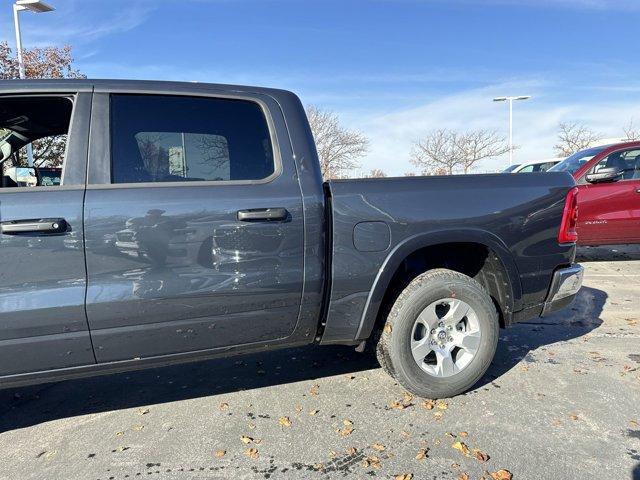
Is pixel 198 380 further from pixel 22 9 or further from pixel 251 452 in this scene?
pixel 22 9

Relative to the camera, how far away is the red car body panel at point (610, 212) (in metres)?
7.00

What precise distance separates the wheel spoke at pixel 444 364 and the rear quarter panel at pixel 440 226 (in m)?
0.54

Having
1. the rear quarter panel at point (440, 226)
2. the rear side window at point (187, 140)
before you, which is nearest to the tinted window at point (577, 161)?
the rear quarter panel at point (440, 226)

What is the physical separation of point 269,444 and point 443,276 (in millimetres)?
1509

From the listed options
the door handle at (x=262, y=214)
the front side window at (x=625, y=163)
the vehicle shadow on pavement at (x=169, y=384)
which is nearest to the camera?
the door handle at (x=262, y=214)

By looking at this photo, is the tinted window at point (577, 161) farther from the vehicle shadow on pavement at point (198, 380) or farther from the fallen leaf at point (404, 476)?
the fallen leaf at point (404, 476)

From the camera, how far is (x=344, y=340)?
9.95 ft

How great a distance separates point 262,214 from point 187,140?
2.06ft

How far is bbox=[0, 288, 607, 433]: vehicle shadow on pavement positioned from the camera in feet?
10.8

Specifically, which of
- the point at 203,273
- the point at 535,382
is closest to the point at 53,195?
the point at 203,273

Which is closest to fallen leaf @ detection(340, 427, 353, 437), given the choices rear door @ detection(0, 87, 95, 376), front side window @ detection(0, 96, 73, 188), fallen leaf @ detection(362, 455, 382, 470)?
fallen leaf @ detection(362, 455, 382, 470)

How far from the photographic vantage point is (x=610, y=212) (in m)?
7.02

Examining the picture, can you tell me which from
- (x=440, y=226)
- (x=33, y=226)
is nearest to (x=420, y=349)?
(x=440, y=226)

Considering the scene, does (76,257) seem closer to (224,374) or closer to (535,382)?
(224,374)
